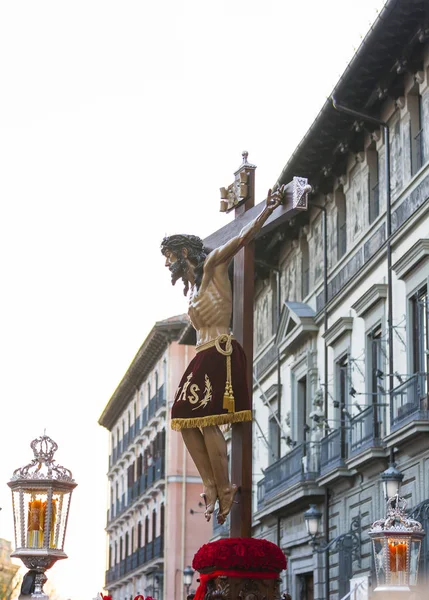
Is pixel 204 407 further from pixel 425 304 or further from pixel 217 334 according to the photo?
pixel 425 304

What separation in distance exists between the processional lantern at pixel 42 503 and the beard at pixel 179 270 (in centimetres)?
203

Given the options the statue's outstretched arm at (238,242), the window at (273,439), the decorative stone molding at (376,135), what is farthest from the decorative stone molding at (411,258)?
the statue's outstretched arm at (238,242)

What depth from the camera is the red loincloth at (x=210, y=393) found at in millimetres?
7379

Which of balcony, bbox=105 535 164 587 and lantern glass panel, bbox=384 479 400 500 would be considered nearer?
lantern glass panel, bbox=384 479 400 500

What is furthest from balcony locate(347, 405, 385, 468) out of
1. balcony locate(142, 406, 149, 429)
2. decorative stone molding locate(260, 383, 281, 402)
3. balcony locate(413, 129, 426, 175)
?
balcony locate(142, 406, 149, 429)

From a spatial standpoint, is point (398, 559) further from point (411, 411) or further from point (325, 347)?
point (325, 347)

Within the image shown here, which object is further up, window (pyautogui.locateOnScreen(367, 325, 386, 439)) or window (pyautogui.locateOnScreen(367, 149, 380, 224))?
window (pyautogui.locateOnScreen(367, 149, 380, 224))

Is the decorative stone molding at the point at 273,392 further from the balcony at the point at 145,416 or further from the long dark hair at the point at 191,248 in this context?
the long dark hair at the point at 191,248

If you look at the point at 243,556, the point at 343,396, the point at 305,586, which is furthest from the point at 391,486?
the point at 305,586

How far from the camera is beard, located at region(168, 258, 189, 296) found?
25.3 ft

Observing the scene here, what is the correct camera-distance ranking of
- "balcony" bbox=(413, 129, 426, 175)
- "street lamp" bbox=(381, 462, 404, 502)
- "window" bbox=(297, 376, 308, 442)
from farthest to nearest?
"window" bbox=(297, 376, 308, 442)
"balcony" bbox=(413, 129, 426, 175)
"street lamp" bbox=(381, 462, 404, 502)

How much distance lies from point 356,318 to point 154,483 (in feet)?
88.7

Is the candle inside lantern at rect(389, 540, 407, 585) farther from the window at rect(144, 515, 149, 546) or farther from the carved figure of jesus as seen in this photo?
the window at rect(144, 515, 149, 546)

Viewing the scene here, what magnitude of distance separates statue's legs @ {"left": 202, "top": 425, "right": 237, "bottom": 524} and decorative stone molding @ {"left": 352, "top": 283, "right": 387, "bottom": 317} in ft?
54.5
